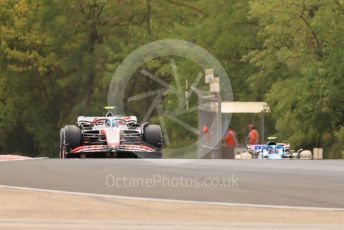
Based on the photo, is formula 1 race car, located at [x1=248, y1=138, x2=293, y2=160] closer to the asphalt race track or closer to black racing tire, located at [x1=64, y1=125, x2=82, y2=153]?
black racing tire, located at [x1=64, y1=125, x2=82, y2=153]

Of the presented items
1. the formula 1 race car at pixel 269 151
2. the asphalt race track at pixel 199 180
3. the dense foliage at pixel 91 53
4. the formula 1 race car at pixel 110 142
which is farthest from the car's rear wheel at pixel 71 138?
the dense foliage at pixel 91 53

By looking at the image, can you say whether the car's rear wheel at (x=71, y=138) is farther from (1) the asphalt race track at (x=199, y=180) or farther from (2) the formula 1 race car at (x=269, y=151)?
(1) the asphalt race track at (x=199, y=180)

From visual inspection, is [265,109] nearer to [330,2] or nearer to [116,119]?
[330,2]

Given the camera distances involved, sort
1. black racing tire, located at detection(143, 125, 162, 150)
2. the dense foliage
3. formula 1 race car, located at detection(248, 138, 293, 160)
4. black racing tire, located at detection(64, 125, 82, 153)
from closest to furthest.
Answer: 1. black racing tire, located at detection(64, 125, 82, 153)
2. black racing tire, located at detection(143, 125, 162, 150)
3. formula 1 race car, located at detection(248, 138, 293, 160)
4. the dense foliage

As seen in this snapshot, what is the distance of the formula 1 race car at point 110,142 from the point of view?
122 ft

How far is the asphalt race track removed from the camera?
16.6m

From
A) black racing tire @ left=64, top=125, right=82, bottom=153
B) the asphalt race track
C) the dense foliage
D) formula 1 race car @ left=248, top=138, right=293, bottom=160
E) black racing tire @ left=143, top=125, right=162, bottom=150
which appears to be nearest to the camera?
the asphalt race track

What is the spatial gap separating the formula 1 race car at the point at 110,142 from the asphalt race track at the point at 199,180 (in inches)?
380

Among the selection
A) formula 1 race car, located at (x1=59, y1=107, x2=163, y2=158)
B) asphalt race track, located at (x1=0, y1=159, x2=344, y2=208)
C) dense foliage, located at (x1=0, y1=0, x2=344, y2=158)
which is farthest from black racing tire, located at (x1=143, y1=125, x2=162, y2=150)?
dense foliage, located at (x1=0, y1=0, x2=344, y2=158)

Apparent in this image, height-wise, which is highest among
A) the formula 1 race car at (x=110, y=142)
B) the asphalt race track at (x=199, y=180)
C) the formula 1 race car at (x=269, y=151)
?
the asphalt race track at (x=199, y=180)

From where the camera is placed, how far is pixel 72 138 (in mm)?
37125

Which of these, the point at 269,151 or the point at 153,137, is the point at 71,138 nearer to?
the point at 153,137

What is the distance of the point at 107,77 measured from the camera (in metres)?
84.4

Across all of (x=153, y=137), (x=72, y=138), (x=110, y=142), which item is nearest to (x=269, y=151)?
(x=153, y=137)
